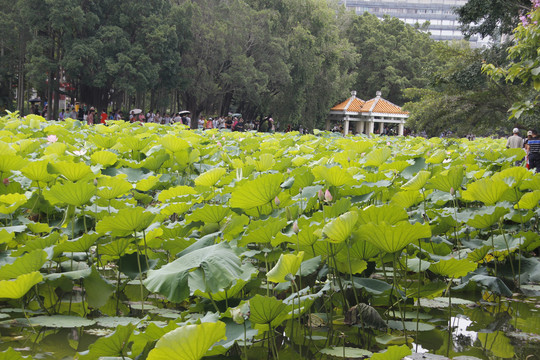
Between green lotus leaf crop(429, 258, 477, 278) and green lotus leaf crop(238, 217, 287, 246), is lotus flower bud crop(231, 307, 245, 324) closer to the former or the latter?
green lotus leaf crop(238, 217, 287, 246)

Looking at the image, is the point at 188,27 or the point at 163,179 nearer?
the point at 163,179

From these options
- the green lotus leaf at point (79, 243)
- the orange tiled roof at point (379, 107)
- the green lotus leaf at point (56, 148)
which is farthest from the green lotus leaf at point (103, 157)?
the orange tiled roof at point (379, 107)

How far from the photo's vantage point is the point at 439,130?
Result: 18.7m

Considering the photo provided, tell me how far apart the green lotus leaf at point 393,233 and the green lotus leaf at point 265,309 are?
37cm

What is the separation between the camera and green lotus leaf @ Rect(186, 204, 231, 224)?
2.20 m

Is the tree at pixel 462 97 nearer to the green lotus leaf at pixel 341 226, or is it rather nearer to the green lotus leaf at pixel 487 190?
the green lotus leaf at pixel 487 190

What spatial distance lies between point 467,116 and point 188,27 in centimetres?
1213

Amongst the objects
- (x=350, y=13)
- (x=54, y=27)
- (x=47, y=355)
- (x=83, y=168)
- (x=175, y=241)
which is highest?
(x=350, y=13)

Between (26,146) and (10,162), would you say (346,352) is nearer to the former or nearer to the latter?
(10,162)

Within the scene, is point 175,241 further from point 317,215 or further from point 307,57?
point 307,57

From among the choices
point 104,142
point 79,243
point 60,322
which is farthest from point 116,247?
point 104,142

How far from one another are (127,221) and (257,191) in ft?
1.75

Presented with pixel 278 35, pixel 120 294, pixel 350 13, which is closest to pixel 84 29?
pixel 278 35

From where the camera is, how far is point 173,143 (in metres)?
3.89
